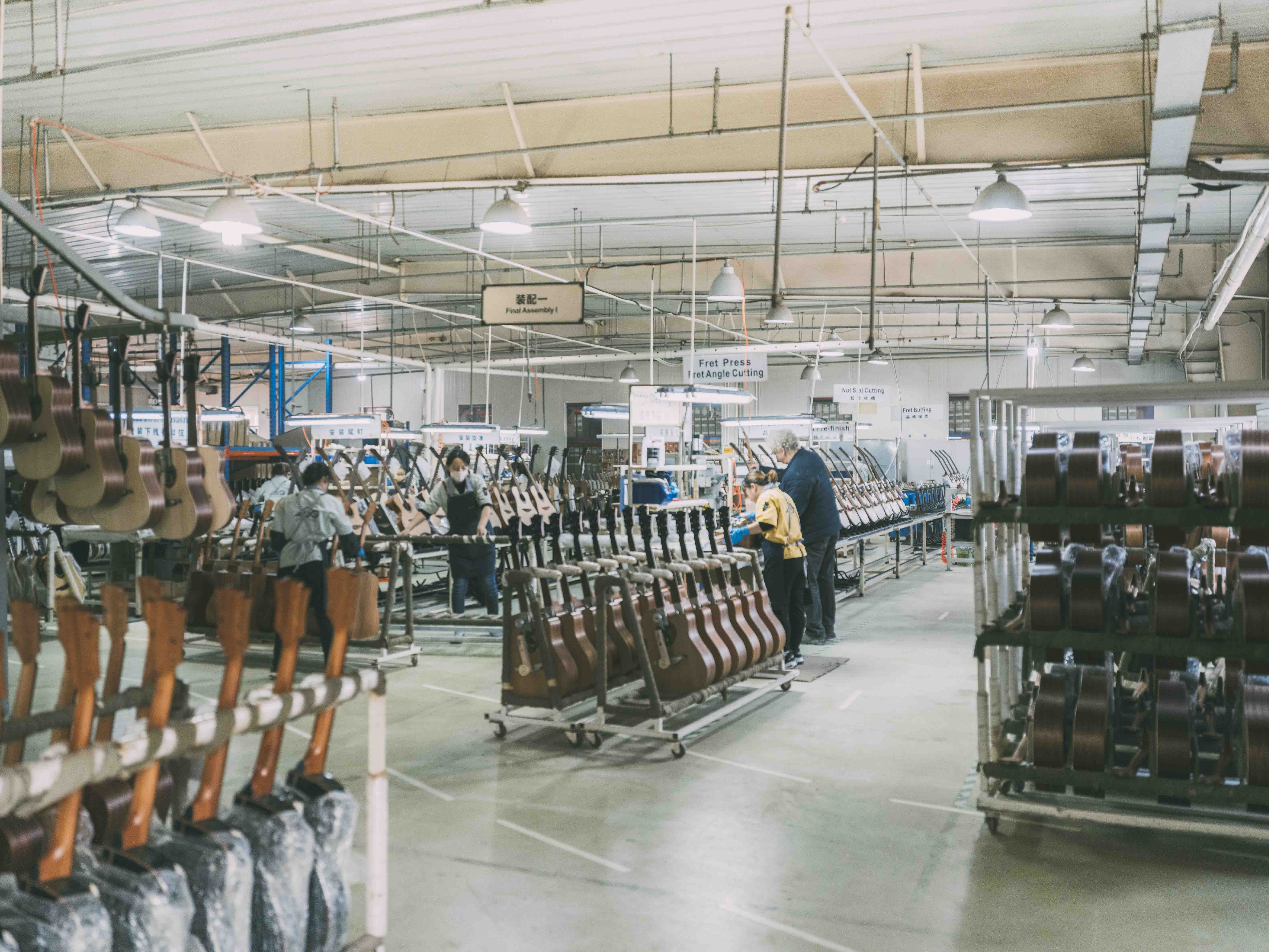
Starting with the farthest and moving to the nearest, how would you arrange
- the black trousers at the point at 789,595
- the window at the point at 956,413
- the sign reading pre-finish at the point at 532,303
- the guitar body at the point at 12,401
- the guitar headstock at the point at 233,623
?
1. the window at the point at 956,413
2. the sign reading pre-finish at the point at 532,303
3. the black trousers at the point at 789,595
4. the guitar body at the point at 12,401
5. the guitar headstock at the point at 233,623

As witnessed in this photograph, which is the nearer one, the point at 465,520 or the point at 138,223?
the point at 138,223

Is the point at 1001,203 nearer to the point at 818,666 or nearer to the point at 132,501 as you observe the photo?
the point at 818,666

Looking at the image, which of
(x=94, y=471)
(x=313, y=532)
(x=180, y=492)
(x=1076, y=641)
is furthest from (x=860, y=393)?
(x=94, y=471)

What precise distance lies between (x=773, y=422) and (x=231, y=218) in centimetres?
818

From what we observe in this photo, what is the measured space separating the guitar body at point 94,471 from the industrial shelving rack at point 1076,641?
3.18 metres

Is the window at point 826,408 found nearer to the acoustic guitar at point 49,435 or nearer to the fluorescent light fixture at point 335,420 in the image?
the fluorescent light fixture at point 335,420

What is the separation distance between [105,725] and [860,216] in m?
11.0

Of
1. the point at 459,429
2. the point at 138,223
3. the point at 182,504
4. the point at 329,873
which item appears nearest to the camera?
the point at 329,873

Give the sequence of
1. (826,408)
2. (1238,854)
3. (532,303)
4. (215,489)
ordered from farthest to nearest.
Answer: (826,408), (532,303), (1238,854), (215,489)

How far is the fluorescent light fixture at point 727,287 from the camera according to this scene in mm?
10156

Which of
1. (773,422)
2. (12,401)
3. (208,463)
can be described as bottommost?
(208,463)

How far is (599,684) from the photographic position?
588 cm

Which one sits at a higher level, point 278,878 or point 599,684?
point 278,878

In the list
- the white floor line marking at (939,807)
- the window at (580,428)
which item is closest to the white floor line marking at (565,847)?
the white floor line marking at (939,807)
